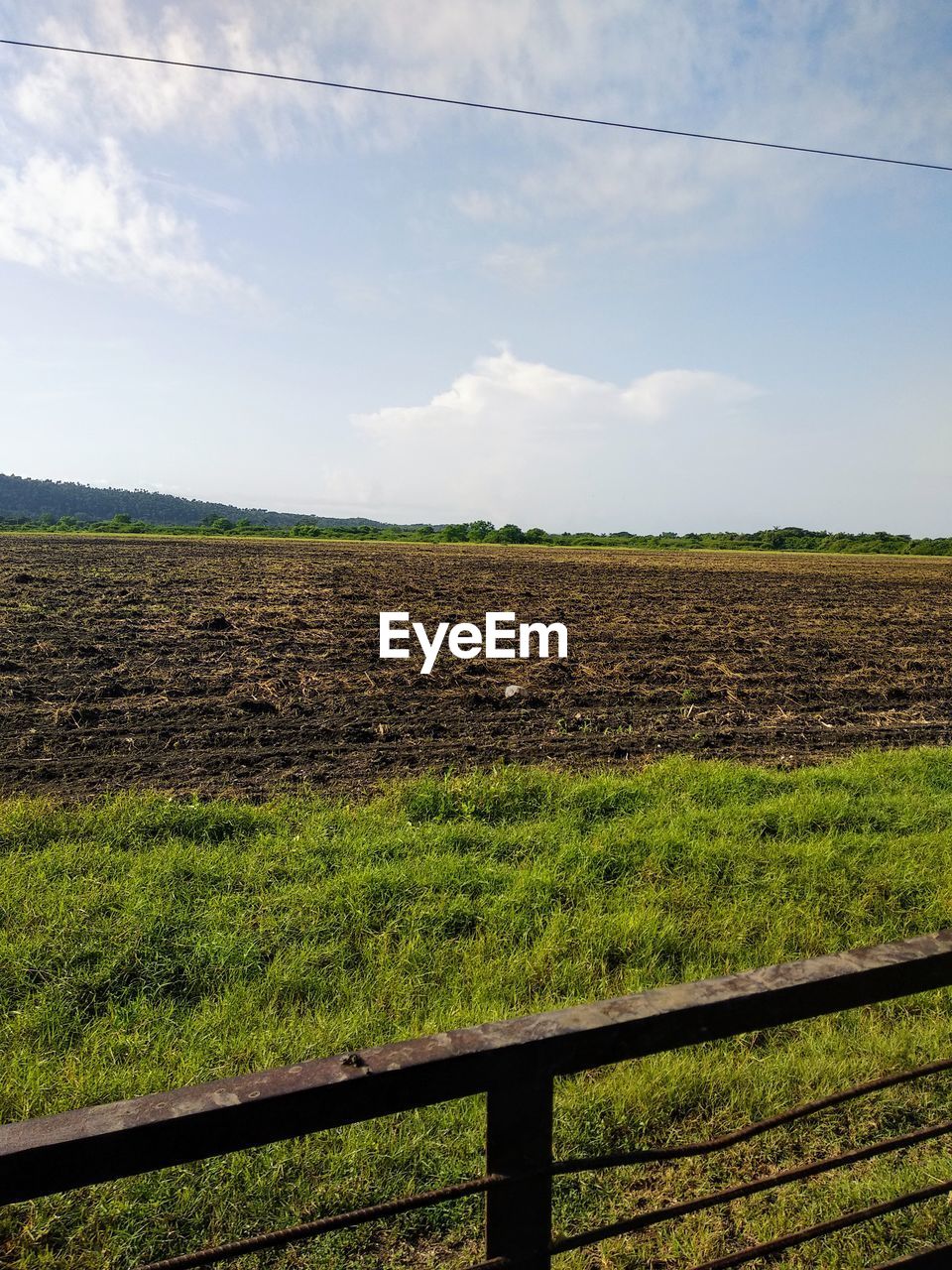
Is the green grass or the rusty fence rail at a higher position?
the rusty fence rail

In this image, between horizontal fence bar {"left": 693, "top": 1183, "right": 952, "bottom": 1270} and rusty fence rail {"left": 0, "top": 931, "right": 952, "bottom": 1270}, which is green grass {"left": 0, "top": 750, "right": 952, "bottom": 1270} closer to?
horizontal fence bar {"left": 693, "top": 1183, "right": 952, "bottom": 1270}

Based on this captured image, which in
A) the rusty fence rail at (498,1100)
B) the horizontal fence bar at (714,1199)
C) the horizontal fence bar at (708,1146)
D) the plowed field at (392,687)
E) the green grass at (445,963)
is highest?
the rusty fence rail at (498,1100)

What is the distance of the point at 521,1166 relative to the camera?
138 cm

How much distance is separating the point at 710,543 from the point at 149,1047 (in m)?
75.1

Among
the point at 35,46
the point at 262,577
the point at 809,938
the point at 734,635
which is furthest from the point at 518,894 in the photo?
the point at 262,577

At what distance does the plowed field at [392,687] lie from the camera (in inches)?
280

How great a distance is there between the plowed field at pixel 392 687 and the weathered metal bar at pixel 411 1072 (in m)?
5.14

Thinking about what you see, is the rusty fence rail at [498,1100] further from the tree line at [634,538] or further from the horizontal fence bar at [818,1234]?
the tree line at [634,538]

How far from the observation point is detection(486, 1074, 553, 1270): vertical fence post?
4.41 feet

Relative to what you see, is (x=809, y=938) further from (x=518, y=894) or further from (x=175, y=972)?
(x=175, y=972)

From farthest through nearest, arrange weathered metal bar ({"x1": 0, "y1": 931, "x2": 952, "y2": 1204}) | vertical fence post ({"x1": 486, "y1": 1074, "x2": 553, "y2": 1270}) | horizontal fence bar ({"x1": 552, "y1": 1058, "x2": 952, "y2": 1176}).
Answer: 1. horizontal fence bar ({"x1": 552, "y1": 1058, "x2": 952, "y2": 1176})
2. vertical fence post ({"x1": 486, "y1": 1074, "x2": 553, "y2": 1270})
3. weathered metal bar ({"x1": 0, "y1": 931, "x2": 952, "y2": 1204})

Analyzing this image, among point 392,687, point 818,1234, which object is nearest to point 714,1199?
point 818,1234

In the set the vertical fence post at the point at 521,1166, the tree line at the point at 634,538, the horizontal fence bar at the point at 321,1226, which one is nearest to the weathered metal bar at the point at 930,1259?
the vertical fence post at the point at 521,1166

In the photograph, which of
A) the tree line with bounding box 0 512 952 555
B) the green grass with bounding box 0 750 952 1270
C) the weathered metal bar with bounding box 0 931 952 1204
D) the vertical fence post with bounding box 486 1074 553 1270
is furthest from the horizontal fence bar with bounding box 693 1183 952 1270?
the tree line with bounding box 0 512 952 555
